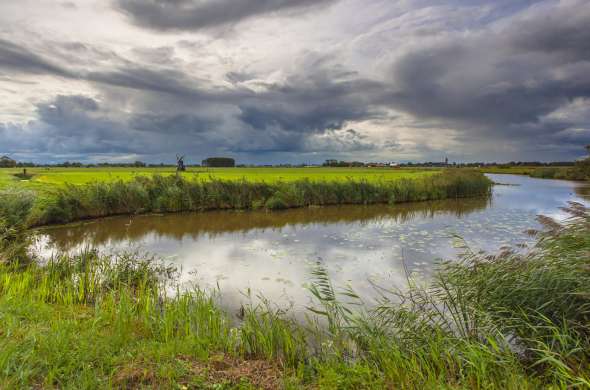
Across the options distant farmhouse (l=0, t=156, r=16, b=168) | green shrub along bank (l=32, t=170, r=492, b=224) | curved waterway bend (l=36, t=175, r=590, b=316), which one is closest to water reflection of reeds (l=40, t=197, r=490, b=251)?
curved waterway bend (l=36, t=175, r=590, b=316)

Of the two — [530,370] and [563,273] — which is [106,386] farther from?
[563,273]

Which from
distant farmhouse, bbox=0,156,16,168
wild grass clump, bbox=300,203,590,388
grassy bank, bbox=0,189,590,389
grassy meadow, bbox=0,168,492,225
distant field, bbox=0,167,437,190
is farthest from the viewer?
distant farmhouse, bbox=0,156,16,168

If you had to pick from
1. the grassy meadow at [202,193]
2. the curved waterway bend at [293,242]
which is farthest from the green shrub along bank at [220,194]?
the curved waterway bend at [293,242]

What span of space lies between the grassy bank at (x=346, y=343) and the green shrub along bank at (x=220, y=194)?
1276 centimetres

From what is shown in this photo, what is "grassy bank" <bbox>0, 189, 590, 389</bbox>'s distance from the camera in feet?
11.3

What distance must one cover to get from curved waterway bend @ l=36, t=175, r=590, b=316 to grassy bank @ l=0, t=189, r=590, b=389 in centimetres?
93

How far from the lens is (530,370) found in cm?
412

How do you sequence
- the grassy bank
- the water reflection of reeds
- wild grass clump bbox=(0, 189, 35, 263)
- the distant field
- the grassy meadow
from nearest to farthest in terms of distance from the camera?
the grassy bank, wild grass clump bbox=(0, 189, 35, 263), the water reflection of reeds, the grassy meadow, the distant field

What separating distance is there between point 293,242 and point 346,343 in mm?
7990

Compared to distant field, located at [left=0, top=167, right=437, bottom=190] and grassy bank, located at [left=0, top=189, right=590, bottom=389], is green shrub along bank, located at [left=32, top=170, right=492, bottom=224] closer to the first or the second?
distant field, located at [left=0, top=167, right=437, bottom=190]

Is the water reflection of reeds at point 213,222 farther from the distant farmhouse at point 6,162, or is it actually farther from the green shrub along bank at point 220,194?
the distant farmhouse at point 6,162

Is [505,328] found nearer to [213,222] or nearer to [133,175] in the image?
[213,222]

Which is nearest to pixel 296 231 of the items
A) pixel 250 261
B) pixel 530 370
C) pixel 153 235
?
pixel 250 261

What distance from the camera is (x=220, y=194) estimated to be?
21406mm
